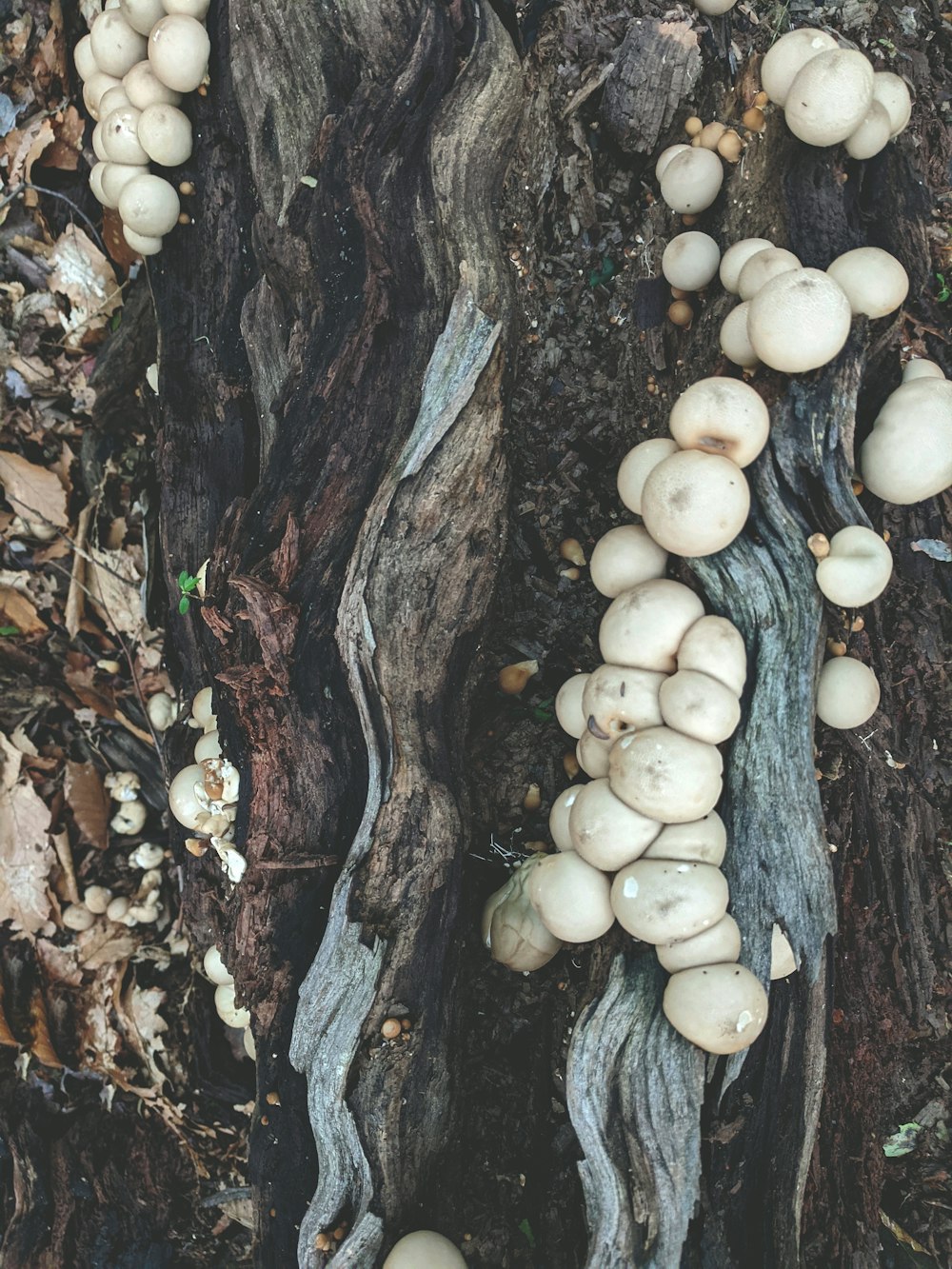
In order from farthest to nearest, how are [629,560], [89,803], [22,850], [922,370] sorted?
1. [89,803]
2. [22,850]
3. [922,370]
4. [629,560]

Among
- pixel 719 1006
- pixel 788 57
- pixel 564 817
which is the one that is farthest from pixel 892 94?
pixel 719 1006

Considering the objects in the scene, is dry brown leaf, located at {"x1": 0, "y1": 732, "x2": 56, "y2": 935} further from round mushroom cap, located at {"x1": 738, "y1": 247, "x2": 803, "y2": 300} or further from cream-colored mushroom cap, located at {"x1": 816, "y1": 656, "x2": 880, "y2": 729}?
round mushroom cap, located at {"x1": 738, "y1": 247, "x2": 803, "y2": 300}

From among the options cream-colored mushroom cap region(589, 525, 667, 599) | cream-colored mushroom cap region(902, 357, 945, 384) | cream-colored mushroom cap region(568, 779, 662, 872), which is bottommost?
cream-colored mushroom cap region(568, 779, 662, 872)

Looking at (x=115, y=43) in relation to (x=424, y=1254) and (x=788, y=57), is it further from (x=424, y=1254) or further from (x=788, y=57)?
(x=424, y=1254)

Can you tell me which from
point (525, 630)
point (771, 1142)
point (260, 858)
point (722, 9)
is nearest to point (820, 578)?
point (525, 630)

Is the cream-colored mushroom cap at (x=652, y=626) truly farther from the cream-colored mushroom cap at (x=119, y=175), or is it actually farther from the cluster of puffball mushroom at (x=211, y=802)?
the cream-colored mushroom cap at (x=119, y=175)

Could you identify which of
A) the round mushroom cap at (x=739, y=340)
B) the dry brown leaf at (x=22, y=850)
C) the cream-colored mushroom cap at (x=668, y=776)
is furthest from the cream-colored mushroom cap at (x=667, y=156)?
the dry brown leaf at (x=22, y=850)

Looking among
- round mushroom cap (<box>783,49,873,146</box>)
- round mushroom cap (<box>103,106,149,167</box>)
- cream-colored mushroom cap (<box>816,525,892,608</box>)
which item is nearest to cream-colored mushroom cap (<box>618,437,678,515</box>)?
cream-colored mushroom cap (<box>816,525,892,608</box>)
